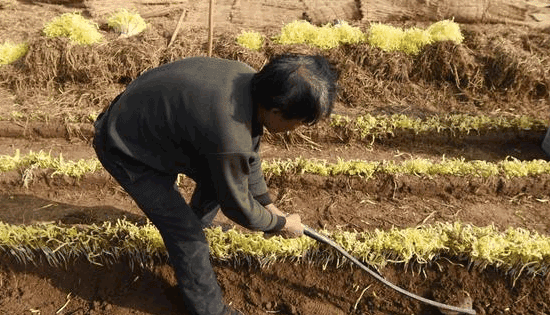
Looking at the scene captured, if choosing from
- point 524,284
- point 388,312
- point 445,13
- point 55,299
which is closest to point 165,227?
point 55,299

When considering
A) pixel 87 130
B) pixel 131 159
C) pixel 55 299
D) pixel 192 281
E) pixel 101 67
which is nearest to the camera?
pixel 131 159

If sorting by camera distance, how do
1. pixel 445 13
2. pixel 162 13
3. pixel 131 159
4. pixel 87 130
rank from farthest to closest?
pixel 162 13, pixel 445 13, pixel 87 130, pixel 131 159

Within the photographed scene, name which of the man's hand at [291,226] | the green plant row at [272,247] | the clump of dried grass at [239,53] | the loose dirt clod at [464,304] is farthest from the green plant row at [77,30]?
the loose dirt clod at [464,304]

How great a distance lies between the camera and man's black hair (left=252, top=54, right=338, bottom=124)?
2164mm

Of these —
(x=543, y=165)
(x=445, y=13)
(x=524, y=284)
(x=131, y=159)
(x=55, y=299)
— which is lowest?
(x=55, y=299)

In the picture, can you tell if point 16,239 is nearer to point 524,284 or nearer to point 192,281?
point 192,281

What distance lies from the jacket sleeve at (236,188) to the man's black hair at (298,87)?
A: 1.07 feet

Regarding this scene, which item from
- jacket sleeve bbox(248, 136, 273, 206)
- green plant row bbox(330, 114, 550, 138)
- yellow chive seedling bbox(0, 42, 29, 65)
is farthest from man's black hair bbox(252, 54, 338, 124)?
yellow chive seedling bbox(0, 42, 29, 65)

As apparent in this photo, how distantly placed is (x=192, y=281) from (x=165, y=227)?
0.49 meters

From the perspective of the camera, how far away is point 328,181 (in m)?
4.78

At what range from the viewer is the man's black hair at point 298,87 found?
85.2 inches

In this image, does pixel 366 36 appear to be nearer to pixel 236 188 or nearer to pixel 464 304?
pixel 464 304

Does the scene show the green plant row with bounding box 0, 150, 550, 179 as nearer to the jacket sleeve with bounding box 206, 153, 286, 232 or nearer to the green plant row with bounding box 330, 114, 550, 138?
the green plant row with bounding box 330, 114, 550, 138

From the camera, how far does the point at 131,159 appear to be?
2670mm
